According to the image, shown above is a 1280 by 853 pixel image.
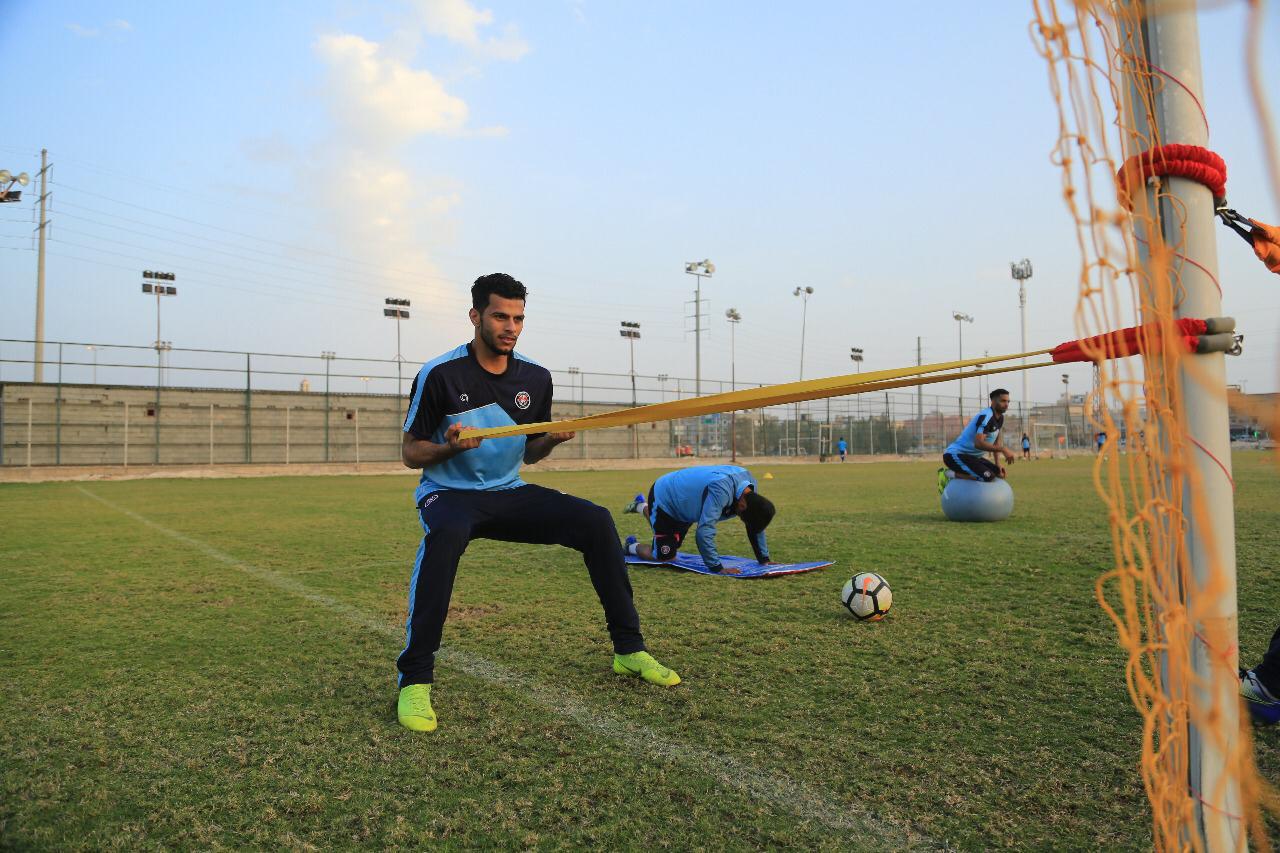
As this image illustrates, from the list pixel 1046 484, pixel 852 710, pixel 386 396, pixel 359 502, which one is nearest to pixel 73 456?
pixel 386 396

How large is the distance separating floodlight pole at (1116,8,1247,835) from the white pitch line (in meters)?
0.70

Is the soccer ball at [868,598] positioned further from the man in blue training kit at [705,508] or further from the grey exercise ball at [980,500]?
the grey exercise ball at [980,500]

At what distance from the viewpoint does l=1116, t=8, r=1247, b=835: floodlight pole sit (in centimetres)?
158

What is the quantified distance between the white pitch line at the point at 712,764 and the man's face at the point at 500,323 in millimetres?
1519

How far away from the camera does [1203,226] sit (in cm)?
166

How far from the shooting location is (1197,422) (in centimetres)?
161

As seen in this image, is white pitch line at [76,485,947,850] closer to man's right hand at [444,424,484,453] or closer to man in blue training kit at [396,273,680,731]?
man in blue training kit at [396,273,680,731]

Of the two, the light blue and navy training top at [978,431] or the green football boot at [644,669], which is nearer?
the green football boot at [644,669]

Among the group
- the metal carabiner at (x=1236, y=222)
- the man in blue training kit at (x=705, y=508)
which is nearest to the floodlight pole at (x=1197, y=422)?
the metal carabiner at (x=1236, y=222)

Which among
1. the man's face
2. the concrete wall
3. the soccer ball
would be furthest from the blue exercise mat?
the concrete wall

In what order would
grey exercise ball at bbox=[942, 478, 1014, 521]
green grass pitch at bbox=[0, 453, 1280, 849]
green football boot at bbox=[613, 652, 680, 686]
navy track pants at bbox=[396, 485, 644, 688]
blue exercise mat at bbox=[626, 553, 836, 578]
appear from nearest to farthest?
green grass pitch at bbox=[0, 453, 1280, 849], navy track pants at bbox=[396, 485, 644, 688], green football boot at bbox=[613, 652, 680, 686], blue exercise mat at bbox=[626, 553, 836, 578], grey exercise ball at bbox=[942, 478, 1014, 521]

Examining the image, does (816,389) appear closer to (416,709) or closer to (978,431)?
(416,709)

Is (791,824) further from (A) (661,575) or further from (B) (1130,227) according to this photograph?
(A) (661,575)

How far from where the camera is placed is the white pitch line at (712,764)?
6.98ft
